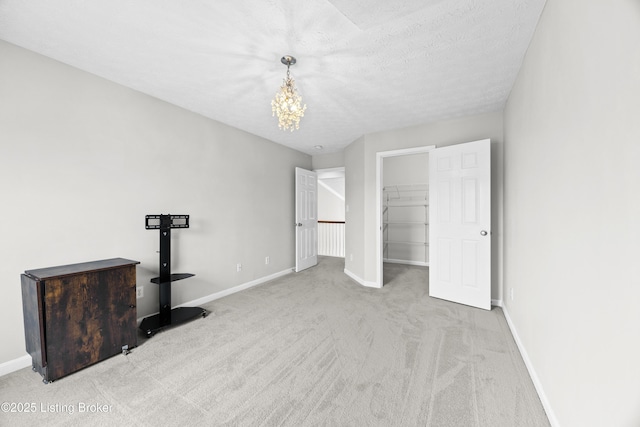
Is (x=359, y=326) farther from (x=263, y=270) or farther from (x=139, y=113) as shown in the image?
(x=139, y=113)

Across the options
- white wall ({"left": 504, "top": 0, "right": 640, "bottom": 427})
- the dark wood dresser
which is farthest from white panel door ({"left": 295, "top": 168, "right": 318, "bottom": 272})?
white wall ({"left": 504, "top": 0, "right": 640, "bottom": 427})

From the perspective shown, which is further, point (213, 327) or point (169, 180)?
point (169, 180)

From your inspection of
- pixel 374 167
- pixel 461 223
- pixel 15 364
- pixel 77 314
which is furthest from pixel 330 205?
pixel 15 364

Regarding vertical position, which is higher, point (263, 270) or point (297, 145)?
point (297, 145)

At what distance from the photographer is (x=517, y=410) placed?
146cm

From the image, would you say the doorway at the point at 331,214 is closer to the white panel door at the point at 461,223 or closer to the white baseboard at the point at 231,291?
the white baseboard at the point at 231,291

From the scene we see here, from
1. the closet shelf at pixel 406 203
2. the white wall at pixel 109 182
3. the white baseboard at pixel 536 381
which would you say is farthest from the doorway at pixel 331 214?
the white baseboard at pixel 536 381

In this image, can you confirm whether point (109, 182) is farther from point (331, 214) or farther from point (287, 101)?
point (331, 214)

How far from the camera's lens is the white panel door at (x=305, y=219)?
4742 millimetres

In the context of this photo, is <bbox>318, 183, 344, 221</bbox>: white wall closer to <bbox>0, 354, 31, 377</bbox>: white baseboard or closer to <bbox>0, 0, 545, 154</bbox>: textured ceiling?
<bbox>0, 0, 545, 154</bbox>: textured ceiling

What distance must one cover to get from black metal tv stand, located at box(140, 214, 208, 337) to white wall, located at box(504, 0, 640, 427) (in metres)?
2.97

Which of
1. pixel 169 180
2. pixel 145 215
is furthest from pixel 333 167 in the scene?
pixel 145 215

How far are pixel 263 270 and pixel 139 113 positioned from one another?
105 inches

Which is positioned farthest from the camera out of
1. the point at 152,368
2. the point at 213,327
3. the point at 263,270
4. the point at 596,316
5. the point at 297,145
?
the point at 297,145
